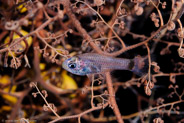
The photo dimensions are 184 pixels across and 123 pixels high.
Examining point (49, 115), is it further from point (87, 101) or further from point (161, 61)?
point (161, 61)

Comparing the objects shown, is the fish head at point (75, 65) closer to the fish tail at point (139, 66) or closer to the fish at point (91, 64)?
the fish at point (91, 64)

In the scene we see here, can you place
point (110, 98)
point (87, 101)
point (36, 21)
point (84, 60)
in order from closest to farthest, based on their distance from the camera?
point (110, 98), point (84, 60), point (36, 21), point (87, 101)

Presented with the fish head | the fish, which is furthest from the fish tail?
the fish head

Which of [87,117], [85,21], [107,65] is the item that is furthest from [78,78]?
[107,65]

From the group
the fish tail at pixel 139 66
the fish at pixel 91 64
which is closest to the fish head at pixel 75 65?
the fish at pixel 91 64

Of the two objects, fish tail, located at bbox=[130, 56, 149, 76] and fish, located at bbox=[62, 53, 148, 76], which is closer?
fish, located at bbox=[62, 53, 148, 76]

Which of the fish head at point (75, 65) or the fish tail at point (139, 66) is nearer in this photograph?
the fish head at point (75, 65)

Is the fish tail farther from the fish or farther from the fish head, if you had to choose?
the fish head

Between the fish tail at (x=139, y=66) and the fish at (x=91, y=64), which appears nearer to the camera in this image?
the fish at (x=91, y=64)
